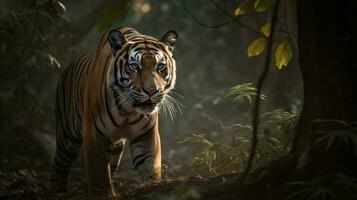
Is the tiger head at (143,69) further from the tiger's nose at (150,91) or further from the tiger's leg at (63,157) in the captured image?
the tiger's leg at (63,157)

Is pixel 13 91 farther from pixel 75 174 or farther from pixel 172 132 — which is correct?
pixel 172 132

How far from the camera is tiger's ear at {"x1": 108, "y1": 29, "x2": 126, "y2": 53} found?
5938mm

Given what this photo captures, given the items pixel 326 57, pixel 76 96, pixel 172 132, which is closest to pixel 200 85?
pixel 172 132

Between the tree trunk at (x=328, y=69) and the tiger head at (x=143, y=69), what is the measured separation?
186 centimetres

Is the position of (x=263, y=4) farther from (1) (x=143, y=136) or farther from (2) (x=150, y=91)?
(1) (x=143, y=136)

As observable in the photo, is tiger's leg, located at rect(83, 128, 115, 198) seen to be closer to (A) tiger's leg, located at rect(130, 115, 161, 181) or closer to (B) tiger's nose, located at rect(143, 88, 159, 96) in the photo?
(A) tiger's leg, located at rect(130, 115, 161, 181)

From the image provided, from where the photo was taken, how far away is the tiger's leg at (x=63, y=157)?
7.03m

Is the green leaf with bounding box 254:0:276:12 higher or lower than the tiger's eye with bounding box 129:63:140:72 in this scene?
higher

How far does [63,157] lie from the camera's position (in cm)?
718

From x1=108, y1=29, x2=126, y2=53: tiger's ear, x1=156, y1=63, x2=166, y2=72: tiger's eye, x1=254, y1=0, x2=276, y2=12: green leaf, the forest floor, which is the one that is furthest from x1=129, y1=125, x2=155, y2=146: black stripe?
x1=254, y1=0, x2=276, y2=12: green leaf

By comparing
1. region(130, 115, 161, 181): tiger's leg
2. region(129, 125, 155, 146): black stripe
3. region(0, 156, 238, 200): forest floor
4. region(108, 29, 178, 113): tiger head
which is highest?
region(108, 29, 178, 113): tiger head

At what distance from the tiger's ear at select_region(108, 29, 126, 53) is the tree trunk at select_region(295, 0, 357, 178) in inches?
94.1

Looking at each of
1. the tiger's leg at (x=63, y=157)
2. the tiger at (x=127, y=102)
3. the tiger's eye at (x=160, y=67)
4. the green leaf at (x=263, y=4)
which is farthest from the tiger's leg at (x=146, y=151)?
the green leaf at (x=263, y=4)

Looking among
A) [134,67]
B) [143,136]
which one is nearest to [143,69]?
[134,67]
